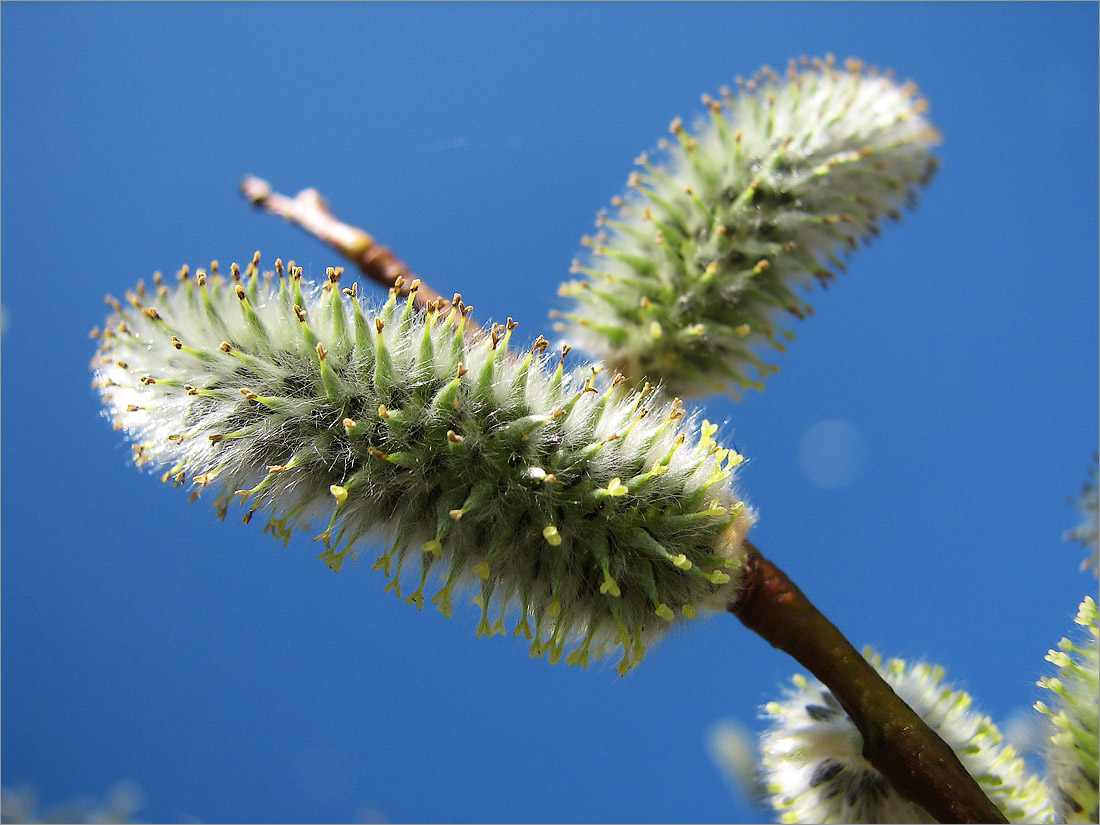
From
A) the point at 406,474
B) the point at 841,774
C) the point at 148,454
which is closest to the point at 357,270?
the point at 148,454

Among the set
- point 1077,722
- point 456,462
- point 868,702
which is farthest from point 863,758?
point 456,462

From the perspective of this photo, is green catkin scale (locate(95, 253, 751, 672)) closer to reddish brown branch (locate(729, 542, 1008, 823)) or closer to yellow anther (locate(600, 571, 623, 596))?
yellow anther (locate(600, 571, 623, 596))

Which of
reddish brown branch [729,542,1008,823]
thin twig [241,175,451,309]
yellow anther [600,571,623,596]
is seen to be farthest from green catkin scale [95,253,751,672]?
thin twig [241,175,451,309]

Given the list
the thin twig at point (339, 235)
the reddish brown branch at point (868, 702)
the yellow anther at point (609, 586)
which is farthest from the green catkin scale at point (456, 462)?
the thin twig at point (339, 235)

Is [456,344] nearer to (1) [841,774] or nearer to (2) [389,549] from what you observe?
(2) [389,549]

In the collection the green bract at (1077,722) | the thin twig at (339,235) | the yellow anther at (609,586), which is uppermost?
the thin twig at (339,235)

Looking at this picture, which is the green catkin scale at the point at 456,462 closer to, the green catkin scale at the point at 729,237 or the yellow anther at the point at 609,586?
the yellow anther at the point at 609,586
